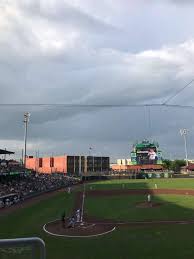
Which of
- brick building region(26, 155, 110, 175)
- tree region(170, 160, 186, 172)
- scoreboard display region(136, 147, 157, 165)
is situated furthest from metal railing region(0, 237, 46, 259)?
tree region(170, 160, 186, 172)

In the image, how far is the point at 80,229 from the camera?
95.0ft

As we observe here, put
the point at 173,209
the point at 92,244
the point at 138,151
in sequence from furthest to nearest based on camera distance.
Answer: the point at 138,151, the point at 173,209, the point at 92,244

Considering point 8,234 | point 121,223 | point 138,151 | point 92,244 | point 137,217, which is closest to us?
point 92,244

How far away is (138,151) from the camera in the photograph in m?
125

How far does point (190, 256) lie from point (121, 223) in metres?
11.8

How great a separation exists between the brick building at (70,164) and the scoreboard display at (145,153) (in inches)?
1660

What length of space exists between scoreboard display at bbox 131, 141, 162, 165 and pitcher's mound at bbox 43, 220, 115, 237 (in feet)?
307

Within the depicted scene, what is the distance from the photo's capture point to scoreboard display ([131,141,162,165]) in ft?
406

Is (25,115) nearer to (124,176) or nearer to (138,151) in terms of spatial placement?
(124,176)

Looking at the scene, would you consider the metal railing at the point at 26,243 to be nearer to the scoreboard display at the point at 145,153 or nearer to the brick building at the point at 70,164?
the scoreboard display at the point at 145,153

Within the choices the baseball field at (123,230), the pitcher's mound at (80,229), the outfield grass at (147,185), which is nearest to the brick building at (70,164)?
the outfield grass at (147,185)

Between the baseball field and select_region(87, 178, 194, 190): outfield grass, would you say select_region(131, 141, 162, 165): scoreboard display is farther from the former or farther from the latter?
the baseball field

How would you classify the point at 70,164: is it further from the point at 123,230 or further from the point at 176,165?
the point at 123,230

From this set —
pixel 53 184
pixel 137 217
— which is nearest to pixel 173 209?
pixel 137 217
